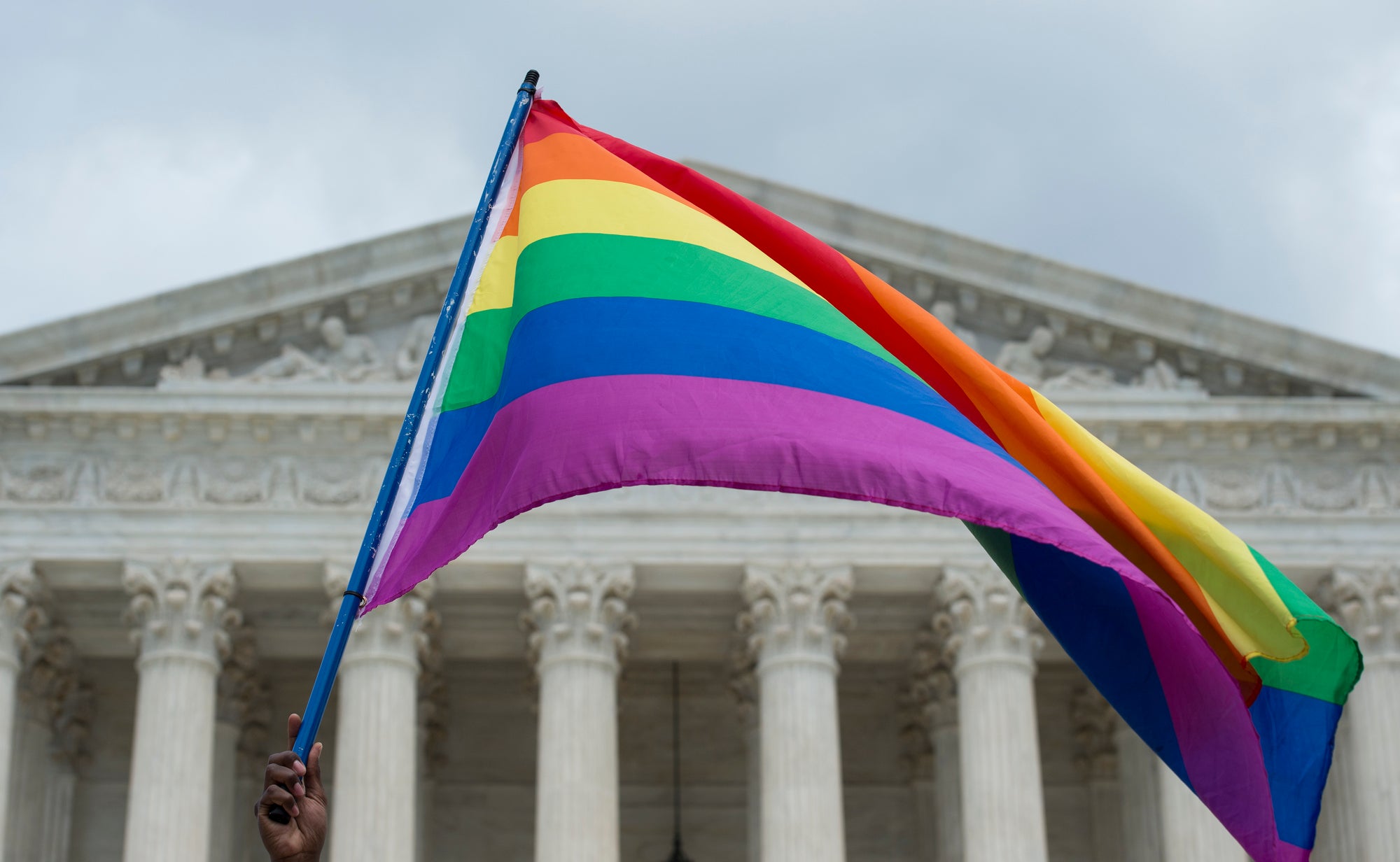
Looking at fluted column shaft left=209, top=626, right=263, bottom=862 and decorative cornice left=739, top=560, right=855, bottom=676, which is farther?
fluted column shaft left=209, top=626, right=263, bottom=862

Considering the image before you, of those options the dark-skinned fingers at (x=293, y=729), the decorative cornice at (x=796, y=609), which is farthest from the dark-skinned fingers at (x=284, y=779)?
the decorative cornice at (x=796, y=609)

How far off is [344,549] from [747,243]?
1831cm

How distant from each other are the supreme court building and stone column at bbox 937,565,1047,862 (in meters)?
0.05

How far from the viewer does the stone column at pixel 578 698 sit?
104 ft

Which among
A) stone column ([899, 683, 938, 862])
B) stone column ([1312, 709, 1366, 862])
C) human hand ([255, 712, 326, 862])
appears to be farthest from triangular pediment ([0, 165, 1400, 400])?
human hand ([255, 712, 326, 862])

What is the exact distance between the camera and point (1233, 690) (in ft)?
48.9

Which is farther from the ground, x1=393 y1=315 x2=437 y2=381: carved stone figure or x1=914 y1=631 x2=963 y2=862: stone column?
x1=393 y1=315 x2=437 y2=381: carved stone figure

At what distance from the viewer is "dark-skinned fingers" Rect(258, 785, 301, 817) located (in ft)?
34.2

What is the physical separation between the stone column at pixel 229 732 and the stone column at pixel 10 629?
3.20 meters

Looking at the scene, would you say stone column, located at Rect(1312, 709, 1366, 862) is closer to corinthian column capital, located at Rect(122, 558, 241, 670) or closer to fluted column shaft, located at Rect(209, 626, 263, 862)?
corinthian column capital, located at Rect(122, 558, 241, 670)

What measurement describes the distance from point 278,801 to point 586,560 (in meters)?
22.7

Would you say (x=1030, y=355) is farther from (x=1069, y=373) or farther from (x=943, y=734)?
(x=943, y=734)

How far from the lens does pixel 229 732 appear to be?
36.2 m

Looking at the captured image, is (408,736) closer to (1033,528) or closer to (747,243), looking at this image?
(747,243)
